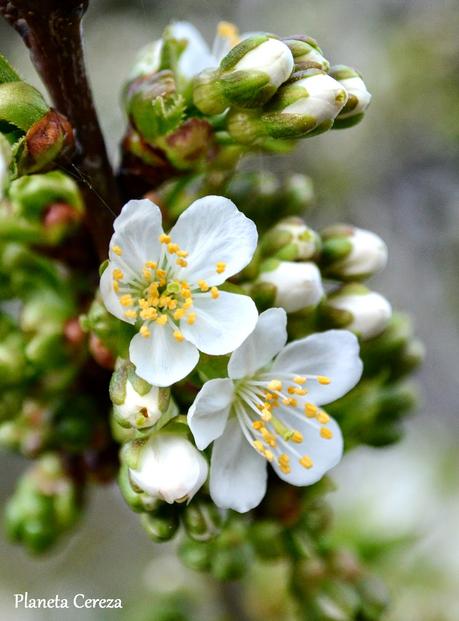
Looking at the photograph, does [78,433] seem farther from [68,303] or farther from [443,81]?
[443,81]

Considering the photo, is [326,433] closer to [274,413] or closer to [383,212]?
[274,413]

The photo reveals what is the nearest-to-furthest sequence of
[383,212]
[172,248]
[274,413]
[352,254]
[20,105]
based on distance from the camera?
[20,105], [172,248], [274,413], [352,254], [383,212]

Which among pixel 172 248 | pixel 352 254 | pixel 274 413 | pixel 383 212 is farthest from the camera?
pixel 383 212

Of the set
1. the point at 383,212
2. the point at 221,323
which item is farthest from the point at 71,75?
the point at 383,212

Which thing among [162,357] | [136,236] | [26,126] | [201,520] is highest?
[26,126]

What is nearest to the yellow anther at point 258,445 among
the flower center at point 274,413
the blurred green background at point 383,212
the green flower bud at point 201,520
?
the flower center at point 274,413

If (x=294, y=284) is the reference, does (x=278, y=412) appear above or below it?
below

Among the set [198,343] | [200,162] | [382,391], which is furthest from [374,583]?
[200,162]
